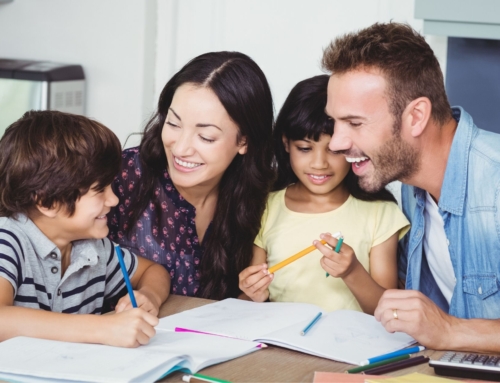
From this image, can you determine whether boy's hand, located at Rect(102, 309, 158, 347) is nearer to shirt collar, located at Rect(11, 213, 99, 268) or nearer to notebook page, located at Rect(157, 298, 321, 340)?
notebook page, located at Rect(157, 298, 321, 340)

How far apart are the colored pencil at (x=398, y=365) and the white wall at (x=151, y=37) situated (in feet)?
6.26

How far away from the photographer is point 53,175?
1467 millimetres

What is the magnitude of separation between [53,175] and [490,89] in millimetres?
1848

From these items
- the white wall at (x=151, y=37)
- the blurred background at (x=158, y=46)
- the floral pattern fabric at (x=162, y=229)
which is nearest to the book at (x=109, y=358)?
the floral pattern fabric at (x=162, y=229)

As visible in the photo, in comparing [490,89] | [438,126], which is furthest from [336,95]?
[490,89]

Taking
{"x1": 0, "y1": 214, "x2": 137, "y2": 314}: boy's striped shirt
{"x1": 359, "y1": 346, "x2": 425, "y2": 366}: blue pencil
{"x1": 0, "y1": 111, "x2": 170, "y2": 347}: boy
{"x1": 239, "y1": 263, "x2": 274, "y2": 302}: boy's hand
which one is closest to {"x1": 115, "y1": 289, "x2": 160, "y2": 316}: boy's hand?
{"x1": 0, "y1": 111, "x2": 170, "y2": 347}: boy

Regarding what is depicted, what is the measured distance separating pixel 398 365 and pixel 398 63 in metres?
0.73

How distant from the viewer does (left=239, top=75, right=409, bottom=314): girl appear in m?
1.84

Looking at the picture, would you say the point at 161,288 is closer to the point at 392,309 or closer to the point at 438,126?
the point at 392,309

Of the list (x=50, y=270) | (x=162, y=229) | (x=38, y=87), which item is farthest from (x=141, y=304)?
(x=38, y=87)

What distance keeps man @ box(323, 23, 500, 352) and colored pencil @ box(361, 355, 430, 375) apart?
42cm

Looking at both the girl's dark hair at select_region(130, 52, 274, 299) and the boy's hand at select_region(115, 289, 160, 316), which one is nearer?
the boy's hand at select_region(115, 289, 160, 316)

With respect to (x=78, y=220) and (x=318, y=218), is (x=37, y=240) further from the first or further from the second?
(x=318, y=218)

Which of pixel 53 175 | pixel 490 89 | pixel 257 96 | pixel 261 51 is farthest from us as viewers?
pixel 261 51
